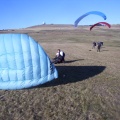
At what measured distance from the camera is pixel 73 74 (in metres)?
19.0

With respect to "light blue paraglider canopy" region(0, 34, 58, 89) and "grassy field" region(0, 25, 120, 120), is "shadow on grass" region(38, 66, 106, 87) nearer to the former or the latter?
"grassy field" region(0, 25, 120, 120)

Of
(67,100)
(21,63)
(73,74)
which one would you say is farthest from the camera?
(73,74)

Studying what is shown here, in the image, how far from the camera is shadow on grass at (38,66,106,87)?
54.4ft

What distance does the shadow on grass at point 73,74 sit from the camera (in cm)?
1659

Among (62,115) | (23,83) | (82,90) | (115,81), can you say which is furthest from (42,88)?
(115,81)

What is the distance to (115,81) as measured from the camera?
57.5 feet

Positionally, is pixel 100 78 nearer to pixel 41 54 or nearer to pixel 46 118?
pixel 41 54

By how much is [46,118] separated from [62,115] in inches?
30.3

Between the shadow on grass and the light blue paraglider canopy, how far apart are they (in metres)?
1.41

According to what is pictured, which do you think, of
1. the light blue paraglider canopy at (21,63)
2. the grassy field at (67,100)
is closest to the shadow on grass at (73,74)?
the grassy field at (67,100)

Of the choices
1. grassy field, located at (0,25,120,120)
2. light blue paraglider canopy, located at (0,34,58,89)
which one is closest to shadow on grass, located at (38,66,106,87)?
grassy field, located at (0,25,120,120)

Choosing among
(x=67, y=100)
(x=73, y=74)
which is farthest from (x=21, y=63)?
(x=73, y=74)

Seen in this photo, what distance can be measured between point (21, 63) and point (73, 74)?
5.76 metres

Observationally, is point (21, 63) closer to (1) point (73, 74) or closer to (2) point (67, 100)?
(2) point (67, 100)
